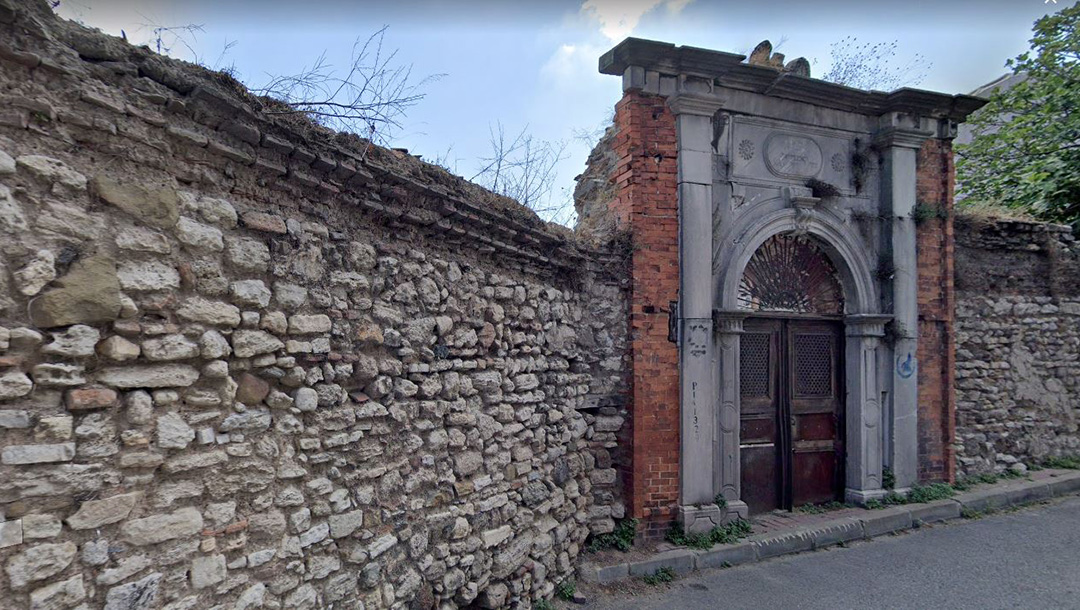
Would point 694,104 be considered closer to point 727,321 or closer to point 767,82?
point 767,82

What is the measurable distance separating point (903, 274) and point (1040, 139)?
6.50 metres

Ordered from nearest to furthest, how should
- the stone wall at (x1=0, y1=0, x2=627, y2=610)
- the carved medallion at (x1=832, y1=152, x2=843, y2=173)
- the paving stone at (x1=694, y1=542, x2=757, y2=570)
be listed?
the stone wall at (x1=0, y1=0, x2=627, y2=610) < the paving stone at (x1=694, y1=542, x2=757, y2=570) < the carved medallion at (x1=832, y1=152, x2=843, y2=173)

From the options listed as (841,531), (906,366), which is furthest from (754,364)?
(906,366)

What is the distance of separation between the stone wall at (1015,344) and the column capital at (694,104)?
447 centimetres

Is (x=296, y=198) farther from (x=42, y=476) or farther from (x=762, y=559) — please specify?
(x=762, y=559)

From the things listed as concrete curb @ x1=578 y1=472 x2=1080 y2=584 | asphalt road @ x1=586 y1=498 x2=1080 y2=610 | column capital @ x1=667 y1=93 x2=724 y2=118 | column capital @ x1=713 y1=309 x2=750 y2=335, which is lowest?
asphalt road @ x1=586 y1=498 x2=1080 y2=610

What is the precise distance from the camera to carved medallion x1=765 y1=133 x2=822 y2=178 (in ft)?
23.3

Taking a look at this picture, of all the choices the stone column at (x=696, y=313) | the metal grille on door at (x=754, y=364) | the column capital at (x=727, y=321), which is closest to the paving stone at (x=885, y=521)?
the metal grille on door at (x=754, y=364)

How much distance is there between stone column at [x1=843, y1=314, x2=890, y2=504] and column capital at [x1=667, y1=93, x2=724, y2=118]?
312 centimetres

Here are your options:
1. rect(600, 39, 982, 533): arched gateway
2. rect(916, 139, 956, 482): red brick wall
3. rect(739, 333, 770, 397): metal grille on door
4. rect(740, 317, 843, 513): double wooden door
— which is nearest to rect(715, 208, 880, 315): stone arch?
rect(600, 39, 982, 533): arched gateway

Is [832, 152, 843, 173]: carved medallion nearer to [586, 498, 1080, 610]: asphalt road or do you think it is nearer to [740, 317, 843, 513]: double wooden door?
[740, 317, 843, 513]: double wooden door

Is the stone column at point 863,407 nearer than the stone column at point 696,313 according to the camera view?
No

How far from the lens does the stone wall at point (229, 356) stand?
6.72ft

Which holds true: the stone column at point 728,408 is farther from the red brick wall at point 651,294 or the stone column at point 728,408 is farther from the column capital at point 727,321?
the red brick wall at point 651,294
